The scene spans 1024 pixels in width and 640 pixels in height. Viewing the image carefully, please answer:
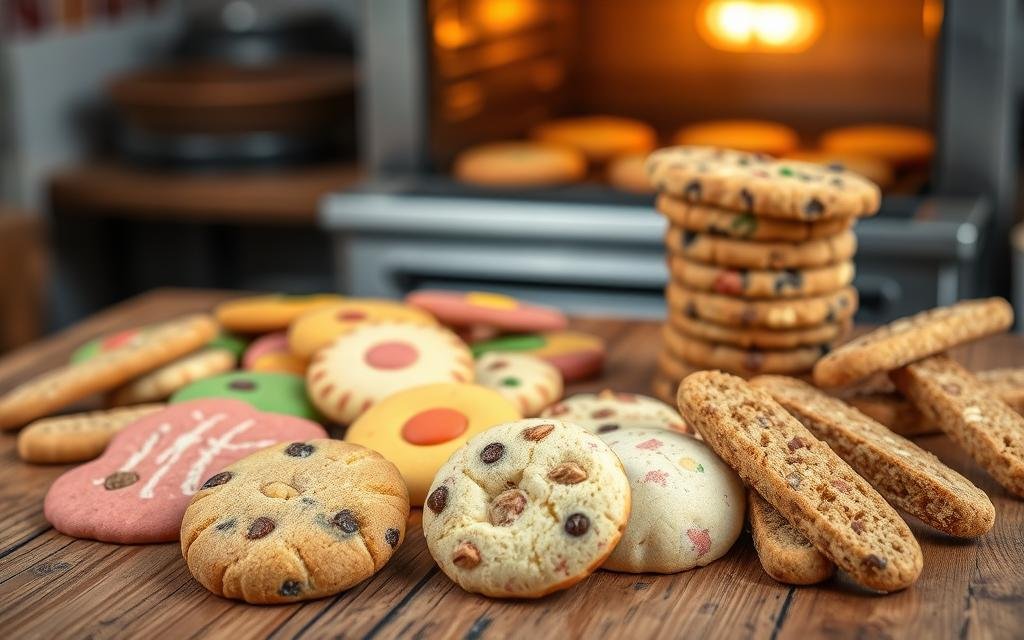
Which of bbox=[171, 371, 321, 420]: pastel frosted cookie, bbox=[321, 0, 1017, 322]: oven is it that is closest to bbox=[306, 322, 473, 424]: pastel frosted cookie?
bbox=[171, 371, 321, 420]: pastel frosted cookie

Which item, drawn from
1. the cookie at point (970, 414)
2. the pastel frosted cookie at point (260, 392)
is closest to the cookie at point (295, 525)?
the pastel frosted cookie at point (260, 392)

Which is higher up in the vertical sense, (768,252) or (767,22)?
(767,22)

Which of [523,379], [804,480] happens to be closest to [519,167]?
[523,379]

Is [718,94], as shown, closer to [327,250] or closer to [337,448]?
[327,250]

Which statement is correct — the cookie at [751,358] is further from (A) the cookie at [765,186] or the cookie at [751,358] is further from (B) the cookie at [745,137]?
(B) the cookie at [745,137]

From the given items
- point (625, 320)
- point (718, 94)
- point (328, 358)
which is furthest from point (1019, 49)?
point (328, 358)

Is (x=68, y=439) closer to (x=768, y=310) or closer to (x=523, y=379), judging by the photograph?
(x=523, y=379)
